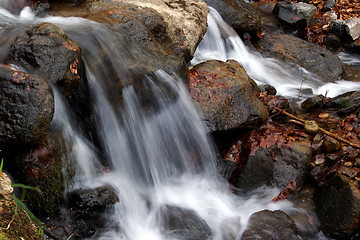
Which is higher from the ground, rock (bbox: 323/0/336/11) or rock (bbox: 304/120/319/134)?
rock (bbox: 323/0/336/11)

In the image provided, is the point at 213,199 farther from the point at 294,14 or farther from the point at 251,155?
the point at 294,14

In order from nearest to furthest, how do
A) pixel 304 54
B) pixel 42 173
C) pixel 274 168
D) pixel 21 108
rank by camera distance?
pixel 21 108 → pixel 42 173 → pixel 274 168 → pixel 304 54

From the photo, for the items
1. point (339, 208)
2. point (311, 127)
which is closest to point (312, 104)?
point (311, 127)

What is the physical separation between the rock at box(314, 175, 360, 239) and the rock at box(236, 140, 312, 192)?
0.51 meters

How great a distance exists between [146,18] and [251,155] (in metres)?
2.74

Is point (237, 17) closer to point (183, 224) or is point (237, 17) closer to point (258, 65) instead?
point (258, 65)

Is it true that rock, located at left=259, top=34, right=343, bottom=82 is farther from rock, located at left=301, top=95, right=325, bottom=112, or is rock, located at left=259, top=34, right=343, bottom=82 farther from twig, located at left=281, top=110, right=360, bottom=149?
twig, located at left=281, top=110, right=360, bottom=149

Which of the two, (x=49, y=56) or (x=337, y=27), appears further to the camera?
(x=337, y=27)

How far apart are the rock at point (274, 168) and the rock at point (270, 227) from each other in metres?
0.71

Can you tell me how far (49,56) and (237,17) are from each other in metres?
5.97

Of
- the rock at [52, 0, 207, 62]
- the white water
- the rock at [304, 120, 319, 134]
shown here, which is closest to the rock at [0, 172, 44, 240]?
the rock at [52, 0, 207, 62]

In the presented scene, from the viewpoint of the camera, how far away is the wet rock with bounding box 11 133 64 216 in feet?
12.9

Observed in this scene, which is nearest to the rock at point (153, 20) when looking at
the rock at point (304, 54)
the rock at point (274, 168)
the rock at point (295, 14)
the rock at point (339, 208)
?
the rock at point (274, 168)

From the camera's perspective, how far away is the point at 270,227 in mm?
4289
